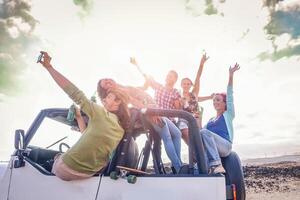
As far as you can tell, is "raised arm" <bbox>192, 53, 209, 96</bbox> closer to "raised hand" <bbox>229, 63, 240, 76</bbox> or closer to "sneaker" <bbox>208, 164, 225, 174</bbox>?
"raised hand" <bbox>229, 63, 240, 76</bbox>

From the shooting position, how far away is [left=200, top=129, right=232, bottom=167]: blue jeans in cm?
422

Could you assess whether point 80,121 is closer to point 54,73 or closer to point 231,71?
point 54,73

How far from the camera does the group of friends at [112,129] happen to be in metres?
3.78

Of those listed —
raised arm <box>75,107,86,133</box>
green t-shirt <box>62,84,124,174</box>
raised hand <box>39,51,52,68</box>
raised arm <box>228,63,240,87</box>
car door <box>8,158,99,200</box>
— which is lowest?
car door <box>8,158,99,200</box>

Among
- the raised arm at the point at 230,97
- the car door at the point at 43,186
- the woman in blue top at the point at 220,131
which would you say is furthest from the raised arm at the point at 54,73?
the raised arm at the point at 230,97

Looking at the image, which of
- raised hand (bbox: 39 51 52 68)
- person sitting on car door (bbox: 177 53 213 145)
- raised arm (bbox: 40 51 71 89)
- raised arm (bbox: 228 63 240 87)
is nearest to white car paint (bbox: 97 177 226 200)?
raised arm (bbox: 40 51 71 89)

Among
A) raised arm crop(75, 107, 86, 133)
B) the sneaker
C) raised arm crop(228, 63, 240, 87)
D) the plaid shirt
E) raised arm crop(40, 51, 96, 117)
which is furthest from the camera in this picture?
the plaid shirt

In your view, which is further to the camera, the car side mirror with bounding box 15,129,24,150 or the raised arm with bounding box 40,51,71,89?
the car side mirror with bounding box 15,129,24,150

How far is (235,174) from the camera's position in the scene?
424 cm

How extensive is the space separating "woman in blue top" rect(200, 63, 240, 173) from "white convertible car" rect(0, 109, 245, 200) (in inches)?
7.7

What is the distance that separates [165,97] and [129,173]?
2.65 m

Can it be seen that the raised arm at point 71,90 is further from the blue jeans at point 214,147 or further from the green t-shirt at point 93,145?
the blue jeans at point 214,147

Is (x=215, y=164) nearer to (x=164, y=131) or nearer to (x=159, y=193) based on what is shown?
(x=164, y=131)

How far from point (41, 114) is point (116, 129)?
136 cm
